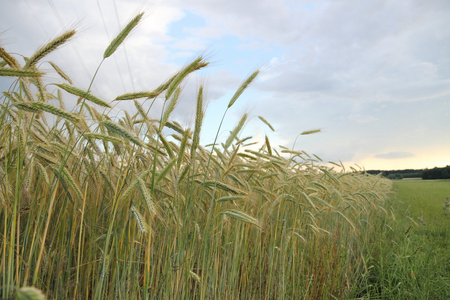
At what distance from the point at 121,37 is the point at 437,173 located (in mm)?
45054

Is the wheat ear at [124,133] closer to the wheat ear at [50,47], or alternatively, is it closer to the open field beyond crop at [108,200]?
the open field beyond crop at [108,200]

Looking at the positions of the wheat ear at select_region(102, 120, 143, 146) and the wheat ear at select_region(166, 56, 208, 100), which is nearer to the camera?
A: the wheat ear at select_region(102, 120, 143, 146)

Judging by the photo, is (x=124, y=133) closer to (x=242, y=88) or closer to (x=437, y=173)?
(x=242, y=88)

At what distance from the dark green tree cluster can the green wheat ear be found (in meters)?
42.2

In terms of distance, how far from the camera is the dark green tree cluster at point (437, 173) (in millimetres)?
36938

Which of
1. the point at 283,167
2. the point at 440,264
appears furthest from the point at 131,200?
the point at 440,264

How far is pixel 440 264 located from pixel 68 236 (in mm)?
4101

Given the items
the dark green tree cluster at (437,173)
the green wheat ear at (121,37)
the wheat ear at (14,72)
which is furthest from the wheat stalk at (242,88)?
the dark green tree cluster at (437,173)

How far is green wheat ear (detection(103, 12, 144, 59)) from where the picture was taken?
1475 mm

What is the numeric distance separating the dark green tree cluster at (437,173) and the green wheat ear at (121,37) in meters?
42.2

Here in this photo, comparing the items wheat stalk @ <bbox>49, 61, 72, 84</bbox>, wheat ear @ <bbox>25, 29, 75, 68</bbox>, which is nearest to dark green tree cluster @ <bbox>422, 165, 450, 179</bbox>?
wheat stalk @ <bbox>49, 61, 72, 84</bbox>

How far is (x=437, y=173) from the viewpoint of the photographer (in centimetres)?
3888

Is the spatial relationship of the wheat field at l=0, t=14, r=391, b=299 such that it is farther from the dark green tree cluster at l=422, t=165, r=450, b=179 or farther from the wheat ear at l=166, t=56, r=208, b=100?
the dark green tree cluster at l=422, t=165, r=450, b=179

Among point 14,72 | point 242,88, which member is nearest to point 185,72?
point 242,88
